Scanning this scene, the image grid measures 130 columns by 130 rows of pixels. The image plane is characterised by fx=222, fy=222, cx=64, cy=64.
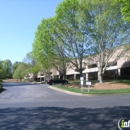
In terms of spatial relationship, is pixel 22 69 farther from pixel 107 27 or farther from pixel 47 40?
pixel 107 27

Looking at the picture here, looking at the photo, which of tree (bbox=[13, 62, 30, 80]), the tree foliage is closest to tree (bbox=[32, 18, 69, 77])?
the tree foliage

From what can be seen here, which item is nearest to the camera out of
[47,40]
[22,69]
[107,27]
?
[107,27]

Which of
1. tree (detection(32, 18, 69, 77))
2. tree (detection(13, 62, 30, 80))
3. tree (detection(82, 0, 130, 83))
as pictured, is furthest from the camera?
tree (detection(13, 62, 30, 80))

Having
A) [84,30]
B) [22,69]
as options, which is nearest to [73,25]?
[84,30]

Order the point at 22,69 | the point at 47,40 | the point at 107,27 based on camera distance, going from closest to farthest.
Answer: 1. the point at 107,27
2. the point at 47,40
3. the point at 22,69

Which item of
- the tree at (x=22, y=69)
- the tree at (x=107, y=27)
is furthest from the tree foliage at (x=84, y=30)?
the tree at (x=22, y=69)

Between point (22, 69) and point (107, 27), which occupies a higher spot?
point (107, 27)

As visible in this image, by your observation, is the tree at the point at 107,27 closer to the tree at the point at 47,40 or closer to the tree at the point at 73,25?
the tree at the point at 73,25

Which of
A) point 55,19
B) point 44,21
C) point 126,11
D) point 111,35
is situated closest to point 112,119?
point 126,11

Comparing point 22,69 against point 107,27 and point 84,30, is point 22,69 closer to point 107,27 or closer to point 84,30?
point 84,30

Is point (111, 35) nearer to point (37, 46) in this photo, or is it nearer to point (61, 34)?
point (61, 34)

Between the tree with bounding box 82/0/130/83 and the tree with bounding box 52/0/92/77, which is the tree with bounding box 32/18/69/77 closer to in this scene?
the tree with bounding box 52/0/92/77

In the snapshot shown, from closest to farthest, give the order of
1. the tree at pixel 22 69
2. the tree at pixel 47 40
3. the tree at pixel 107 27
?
the tree at pixel 107 27 < the tree at pixel 47 40 < the tree at pixel 22 69

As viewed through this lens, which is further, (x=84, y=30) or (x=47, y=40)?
(x=47, y=40)
